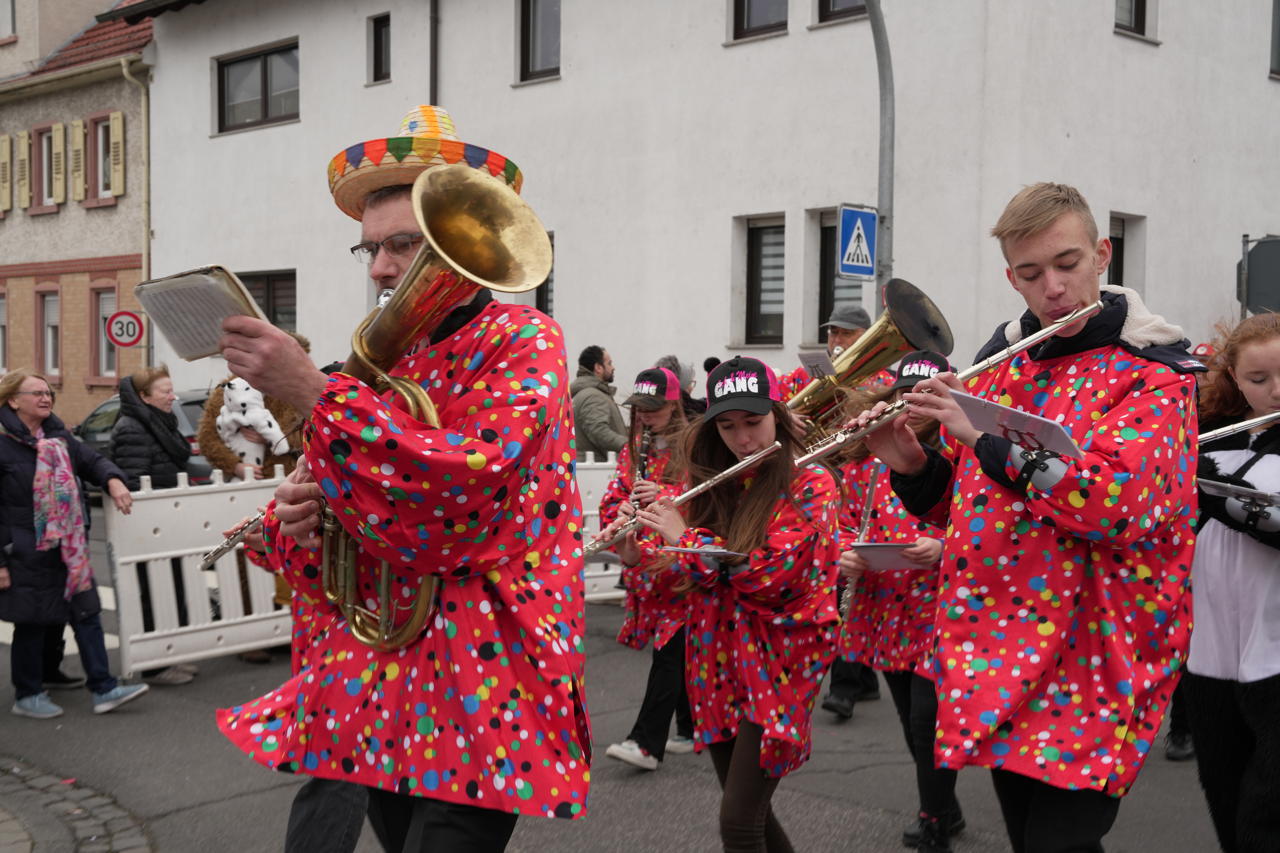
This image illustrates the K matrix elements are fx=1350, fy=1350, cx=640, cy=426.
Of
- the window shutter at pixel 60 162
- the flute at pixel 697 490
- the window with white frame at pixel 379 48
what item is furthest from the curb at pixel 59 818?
the window shutter at pixel 60 162

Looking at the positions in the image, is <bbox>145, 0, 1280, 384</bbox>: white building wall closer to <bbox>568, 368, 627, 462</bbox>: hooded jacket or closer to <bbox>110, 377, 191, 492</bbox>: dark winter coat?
<bbox>568, 368, 627, 462</bbox>: hooded jacket

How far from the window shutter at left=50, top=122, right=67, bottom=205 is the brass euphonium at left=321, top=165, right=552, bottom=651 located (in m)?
25.7

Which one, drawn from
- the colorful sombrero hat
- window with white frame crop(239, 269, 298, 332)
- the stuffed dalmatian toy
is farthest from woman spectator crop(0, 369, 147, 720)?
window with white frame crop(239, 269, 298, 332)

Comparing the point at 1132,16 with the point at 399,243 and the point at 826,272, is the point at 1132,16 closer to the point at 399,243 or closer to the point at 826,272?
the point at 826,272

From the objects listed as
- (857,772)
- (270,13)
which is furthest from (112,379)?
(857,772)

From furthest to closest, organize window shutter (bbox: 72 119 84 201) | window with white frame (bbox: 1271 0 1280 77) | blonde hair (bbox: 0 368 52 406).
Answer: window shutter (bbox: 72 119 84 201) < window with white frame (bbox: 1271 0 1280 77) < blonde hair (bbox: 0 368 52 406)

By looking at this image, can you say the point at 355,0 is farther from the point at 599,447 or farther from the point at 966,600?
the point at 966,600

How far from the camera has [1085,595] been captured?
2.82 metres

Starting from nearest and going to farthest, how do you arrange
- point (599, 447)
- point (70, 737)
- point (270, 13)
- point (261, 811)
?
1. point (261, 811)
2. point (70, 737)
3. point (599, 447)
4. point (270, 13)

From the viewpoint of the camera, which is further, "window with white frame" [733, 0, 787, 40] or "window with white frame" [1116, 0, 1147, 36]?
"window with white frame" [733, 0, 787, 40]

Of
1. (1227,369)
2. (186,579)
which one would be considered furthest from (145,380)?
(1227,369)

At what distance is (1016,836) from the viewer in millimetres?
2928

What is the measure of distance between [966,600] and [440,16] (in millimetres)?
16616

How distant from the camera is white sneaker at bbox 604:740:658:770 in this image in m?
5.55
